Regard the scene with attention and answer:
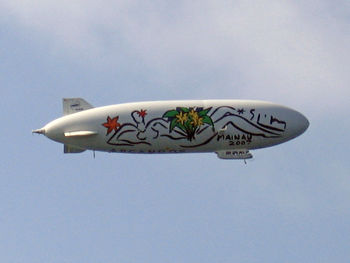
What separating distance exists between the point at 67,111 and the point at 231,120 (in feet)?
35.7

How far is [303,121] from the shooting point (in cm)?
7294

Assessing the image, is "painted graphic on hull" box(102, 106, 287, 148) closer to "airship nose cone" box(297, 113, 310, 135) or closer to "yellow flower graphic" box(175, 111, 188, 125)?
"yellow flower graphic" box(175, 111, 188, 125)

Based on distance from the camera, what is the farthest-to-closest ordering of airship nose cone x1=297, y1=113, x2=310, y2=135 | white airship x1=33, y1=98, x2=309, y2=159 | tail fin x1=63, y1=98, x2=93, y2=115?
airship nose cone x1=297, y1=113, x2=310, y2=135 < tail fin x1=63, y1=98, x2=93, y2=115 < white airship x1=33, y1=98, x2=309, y2=159

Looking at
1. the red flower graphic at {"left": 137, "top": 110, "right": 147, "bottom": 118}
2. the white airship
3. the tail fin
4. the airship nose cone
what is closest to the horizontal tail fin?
the white airship

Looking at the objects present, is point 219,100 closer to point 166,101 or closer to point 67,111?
point 166,101

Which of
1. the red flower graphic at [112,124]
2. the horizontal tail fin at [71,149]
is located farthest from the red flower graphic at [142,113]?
the horizontal tail fin at [71,149]

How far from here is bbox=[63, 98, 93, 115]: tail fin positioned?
235ft

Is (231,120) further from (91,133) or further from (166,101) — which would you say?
(91,133)

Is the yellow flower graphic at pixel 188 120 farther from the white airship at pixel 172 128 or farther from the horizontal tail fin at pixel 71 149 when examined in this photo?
the horizontal tail fin at pixel 71 149

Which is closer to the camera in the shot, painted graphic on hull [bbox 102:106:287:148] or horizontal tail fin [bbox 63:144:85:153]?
painted graphic on hull [bbox 102:106:287:148]

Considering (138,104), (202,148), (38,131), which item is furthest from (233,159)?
(38,131)

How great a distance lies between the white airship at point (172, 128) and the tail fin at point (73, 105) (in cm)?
56

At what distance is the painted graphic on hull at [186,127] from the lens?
226 ft

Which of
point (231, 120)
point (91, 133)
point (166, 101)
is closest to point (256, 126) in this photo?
point (231, 120)
